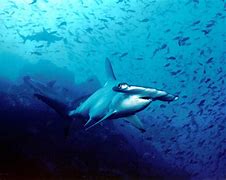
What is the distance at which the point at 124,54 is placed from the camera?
200 inches

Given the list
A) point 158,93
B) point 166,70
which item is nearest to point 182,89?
point 166,70

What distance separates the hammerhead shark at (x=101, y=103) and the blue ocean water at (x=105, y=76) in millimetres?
151

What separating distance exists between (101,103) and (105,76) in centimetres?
52

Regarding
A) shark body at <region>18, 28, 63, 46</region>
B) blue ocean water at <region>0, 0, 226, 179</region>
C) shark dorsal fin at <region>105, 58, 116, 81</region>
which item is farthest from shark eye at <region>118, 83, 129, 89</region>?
shark body at <region>18, 28, 63, 46</region>

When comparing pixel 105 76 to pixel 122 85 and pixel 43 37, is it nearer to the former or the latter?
pixel 43 37

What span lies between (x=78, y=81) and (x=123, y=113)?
3.44 ft

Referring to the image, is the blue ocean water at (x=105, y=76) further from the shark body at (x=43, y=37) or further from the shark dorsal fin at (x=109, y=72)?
the shark dorsal fin at (x=109, y=72)

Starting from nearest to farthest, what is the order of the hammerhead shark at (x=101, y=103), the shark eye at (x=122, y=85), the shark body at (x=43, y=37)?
the shark eye at (x=122, y=85), the hammerhead shark at (x=101, y=103), the shark body at (x=43, y=37)

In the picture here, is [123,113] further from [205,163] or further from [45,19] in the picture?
[205,163]

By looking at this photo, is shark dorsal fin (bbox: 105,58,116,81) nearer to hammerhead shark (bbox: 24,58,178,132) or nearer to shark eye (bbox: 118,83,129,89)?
A: hammerhead shark (bbox: 24,58,178,132)

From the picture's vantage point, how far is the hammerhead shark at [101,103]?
174 inches

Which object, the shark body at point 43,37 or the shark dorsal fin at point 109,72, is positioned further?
the shark dorsal fin at point 109,72

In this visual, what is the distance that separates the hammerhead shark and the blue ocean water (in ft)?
0.50

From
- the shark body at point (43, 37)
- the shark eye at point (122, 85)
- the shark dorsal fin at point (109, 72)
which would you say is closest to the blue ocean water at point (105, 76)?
the shark body at point (43, 37)
